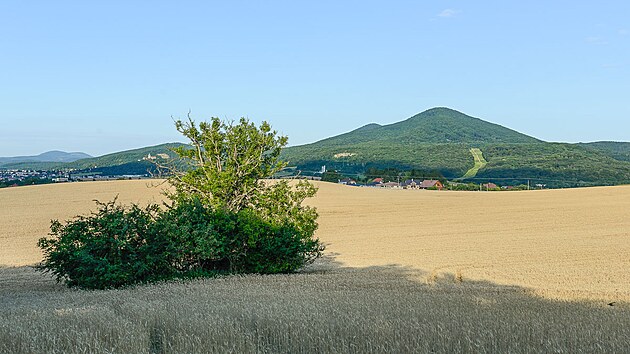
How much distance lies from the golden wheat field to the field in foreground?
13 cm

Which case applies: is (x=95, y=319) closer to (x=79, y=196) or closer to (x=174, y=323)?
(x=174, y=323)

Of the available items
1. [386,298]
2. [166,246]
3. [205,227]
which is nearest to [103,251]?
[166,246]

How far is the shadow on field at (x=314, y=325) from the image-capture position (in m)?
7.20

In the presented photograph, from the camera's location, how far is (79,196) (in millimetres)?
56688

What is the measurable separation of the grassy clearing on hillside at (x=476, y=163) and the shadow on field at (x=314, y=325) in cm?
9305

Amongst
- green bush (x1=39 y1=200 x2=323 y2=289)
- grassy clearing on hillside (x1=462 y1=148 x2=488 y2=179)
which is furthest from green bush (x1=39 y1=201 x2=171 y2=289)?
grassy clearing on hillside (x1=462 y1=148 x2=488 y2=179)

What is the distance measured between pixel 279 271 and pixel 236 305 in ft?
34.9

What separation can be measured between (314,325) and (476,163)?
122055mm

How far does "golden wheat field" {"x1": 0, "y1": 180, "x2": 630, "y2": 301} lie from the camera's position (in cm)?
2266

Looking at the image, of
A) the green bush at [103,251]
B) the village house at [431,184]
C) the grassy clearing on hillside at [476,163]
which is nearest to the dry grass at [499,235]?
the green bush at [103,251]

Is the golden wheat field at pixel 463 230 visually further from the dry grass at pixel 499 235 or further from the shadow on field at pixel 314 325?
the shadow on field at pixel 314 325

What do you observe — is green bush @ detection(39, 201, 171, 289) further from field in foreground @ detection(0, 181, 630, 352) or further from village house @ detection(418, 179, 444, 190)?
village house @ detection(418, 179, 444, 190)

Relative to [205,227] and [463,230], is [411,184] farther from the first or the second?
[205,227]

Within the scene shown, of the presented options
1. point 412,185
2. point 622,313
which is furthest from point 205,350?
point 412,185
